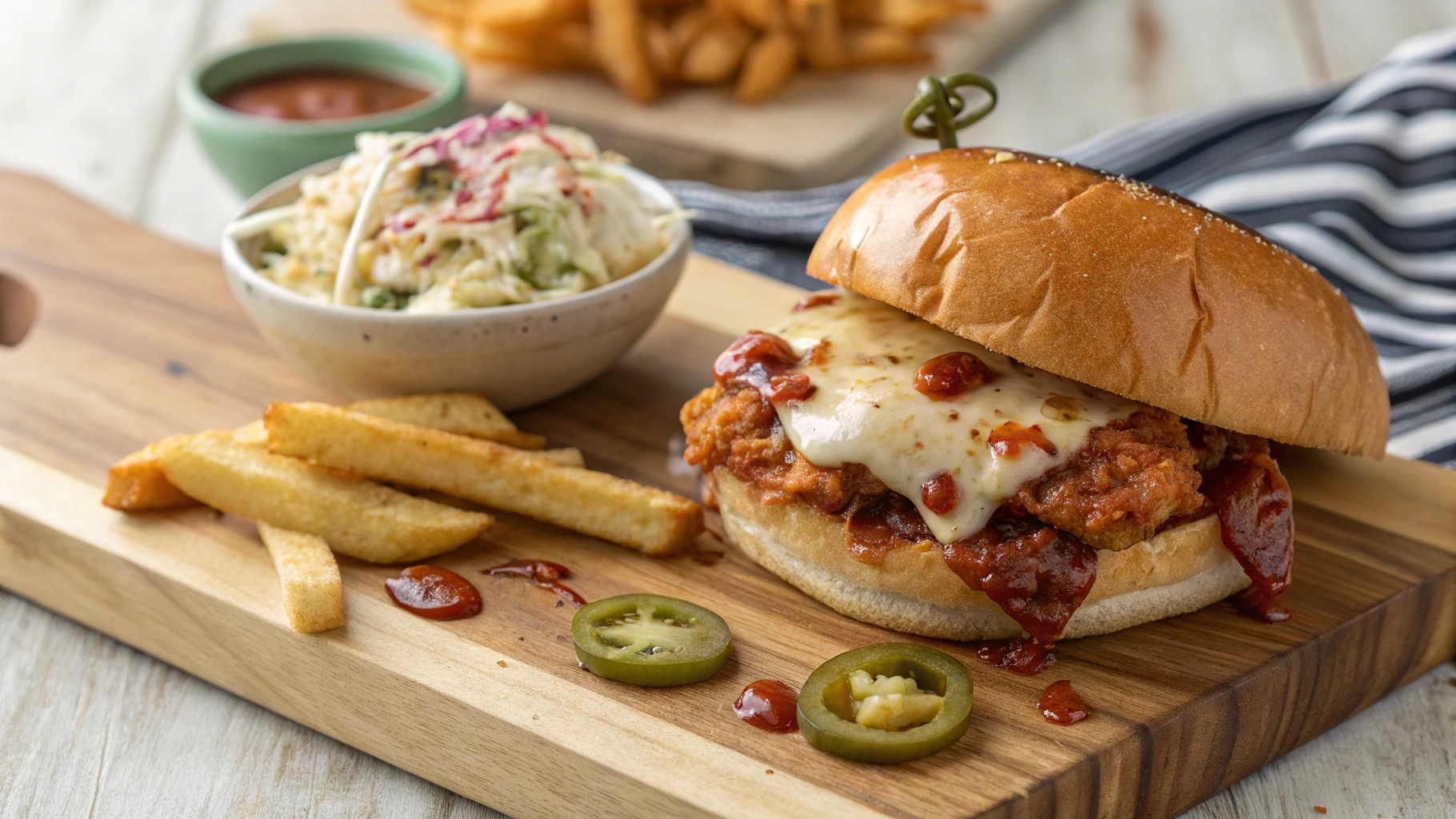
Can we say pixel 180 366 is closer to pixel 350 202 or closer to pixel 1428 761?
pixel 350 202

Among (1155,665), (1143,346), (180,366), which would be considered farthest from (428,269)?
(1155,665)

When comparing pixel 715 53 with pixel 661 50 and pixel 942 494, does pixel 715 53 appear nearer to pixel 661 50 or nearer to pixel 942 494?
pixel 661 50

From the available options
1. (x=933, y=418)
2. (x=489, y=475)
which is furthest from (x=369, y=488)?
(x=933, y=418)

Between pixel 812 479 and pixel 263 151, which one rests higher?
pixel 812 479

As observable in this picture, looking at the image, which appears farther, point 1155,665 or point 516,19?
point 516,19

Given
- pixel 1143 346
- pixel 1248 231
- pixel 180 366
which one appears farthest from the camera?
pixel 180 366

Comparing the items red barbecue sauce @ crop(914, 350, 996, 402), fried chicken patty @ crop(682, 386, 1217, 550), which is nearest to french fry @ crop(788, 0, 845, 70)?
fried chicken patty @ crop(682, 386, 1217, 550)

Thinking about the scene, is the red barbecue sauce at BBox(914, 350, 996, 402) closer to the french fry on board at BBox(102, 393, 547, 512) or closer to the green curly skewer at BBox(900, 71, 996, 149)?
the green curly skewer at BBox(900, 71, 996, 149)
